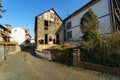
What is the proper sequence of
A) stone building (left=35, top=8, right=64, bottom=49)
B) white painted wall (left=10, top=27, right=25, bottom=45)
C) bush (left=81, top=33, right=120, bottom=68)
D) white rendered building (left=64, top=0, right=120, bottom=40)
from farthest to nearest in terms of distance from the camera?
white painted wall (left=10, top=27, right=25, bottom=45) < stone building (left=35, top=8, right=64, bottom=49) < white rendered building (left=64, top=0, right=120, bottom=40) < bush (left=81, top=33, right=120, bottom=68)

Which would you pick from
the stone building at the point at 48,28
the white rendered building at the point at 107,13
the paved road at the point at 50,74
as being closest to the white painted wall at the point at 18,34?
the stone building at the point at 48,28

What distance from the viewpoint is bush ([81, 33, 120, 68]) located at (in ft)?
29.8

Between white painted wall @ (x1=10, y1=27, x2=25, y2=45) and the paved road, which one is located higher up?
white painted wall @ (x1=10, y1=27, x2=25, y2=45)

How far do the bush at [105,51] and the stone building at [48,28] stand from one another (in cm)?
1996

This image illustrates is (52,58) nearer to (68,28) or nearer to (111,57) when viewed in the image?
(111,57)

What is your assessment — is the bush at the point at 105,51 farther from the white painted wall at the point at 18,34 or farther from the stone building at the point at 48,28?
the white painted wall at the point at 18,34

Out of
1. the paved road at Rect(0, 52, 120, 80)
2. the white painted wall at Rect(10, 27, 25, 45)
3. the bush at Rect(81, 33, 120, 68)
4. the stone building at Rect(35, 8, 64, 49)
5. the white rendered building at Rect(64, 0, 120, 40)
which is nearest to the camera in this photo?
the paved road at Rect(0, 52, 120, 80)

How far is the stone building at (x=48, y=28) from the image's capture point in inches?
1205

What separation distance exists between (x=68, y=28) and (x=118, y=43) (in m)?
21.2

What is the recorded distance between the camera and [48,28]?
3197cm

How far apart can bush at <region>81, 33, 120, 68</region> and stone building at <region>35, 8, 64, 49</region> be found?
65.5ft

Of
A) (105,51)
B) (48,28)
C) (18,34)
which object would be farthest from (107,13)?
(18,34)

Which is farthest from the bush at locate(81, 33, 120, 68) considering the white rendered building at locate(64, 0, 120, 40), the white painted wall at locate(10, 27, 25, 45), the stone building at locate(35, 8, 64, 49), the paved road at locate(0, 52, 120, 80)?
the white painted wall at locate(10, 27, 25, 45)

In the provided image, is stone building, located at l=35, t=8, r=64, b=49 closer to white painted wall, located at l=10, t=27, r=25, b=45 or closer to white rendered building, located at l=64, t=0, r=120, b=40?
white rendered building, located at l=64, t=0, r=120, b=40
